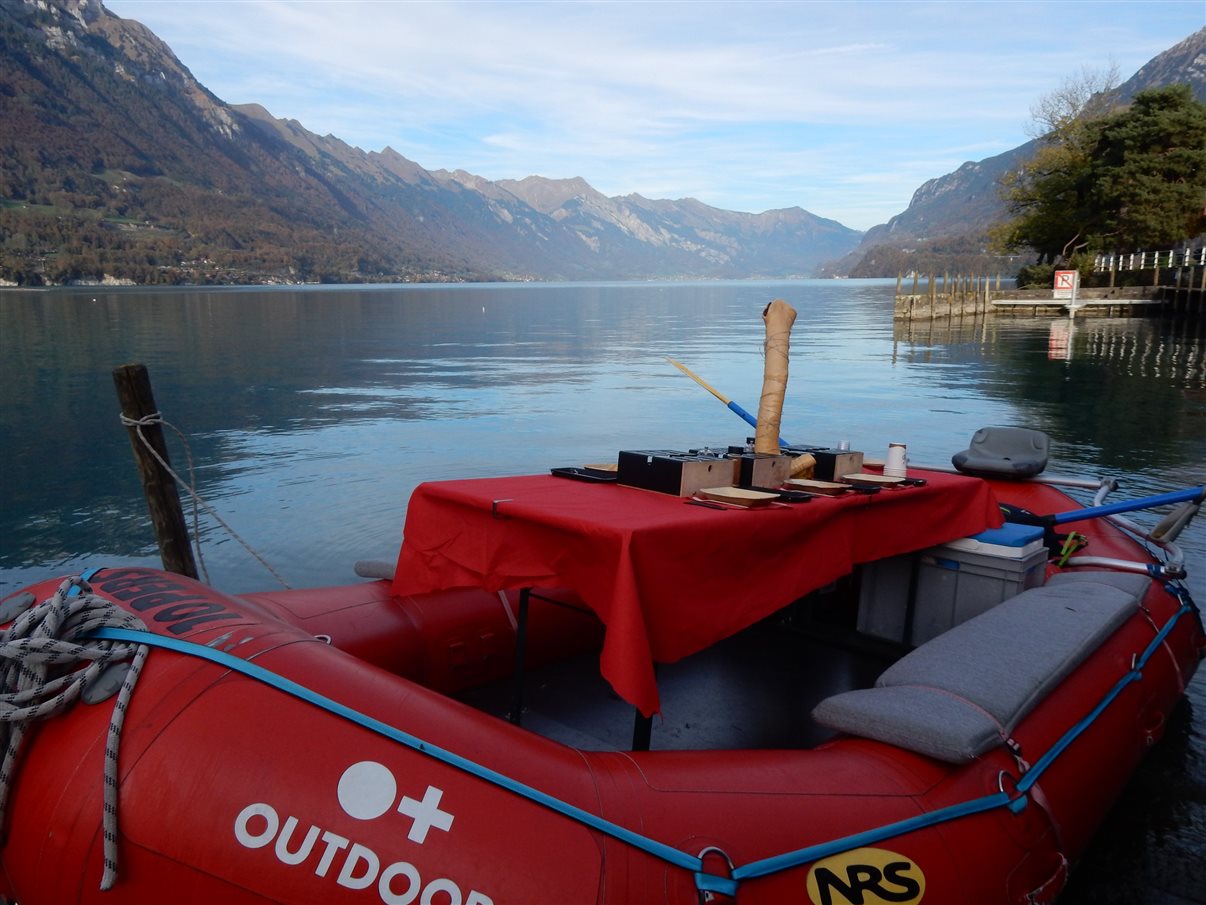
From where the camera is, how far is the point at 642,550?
280 cm

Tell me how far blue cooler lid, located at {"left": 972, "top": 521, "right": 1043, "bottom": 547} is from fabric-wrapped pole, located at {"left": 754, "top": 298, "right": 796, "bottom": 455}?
1.25 meters

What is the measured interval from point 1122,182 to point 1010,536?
49072mm

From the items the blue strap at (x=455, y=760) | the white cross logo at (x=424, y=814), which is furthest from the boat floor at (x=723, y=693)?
the white cross logo at (x=424, y=814)

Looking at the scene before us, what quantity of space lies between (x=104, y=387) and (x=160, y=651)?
20477 mm

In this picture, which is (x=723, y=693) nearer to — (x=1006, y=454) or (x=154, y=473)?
(x=1006, y=454)

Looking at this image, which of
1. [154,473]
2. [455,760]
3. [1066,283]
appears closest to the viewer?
[455,760]

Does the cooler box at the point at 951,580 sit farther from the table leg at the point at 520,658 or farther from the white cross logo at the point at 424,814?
the white cross logo at the point at 424,814

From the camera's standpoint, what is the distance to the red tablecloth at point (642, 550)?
2.80 metres

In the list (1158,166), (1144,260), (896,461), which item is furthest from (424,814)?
(1144,260)

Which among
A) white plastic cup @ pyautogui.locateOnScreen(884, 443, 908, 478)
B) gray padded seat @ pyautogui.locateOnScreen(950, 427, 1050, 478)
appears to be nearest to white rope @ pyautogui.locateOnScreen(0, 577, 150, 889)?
white plastic cup @ pyautogui.locateOnScreen(884, 443, 908, 478)

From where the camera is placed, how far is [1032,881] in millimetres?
2949

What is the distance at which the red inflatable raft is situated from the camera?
2156 millimetres

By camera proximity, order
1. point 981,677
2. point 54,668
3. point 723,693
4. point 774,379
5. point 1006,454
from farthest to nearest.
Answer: point 1006,454, point 723,693, point 774,379, point 981,677, point 54,668

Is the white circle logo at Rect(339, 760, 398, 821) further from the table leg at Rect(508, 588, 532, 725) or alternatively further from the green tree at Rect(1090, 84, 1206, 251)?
the green tree at Rect(1090, 84, 1206, 251)
